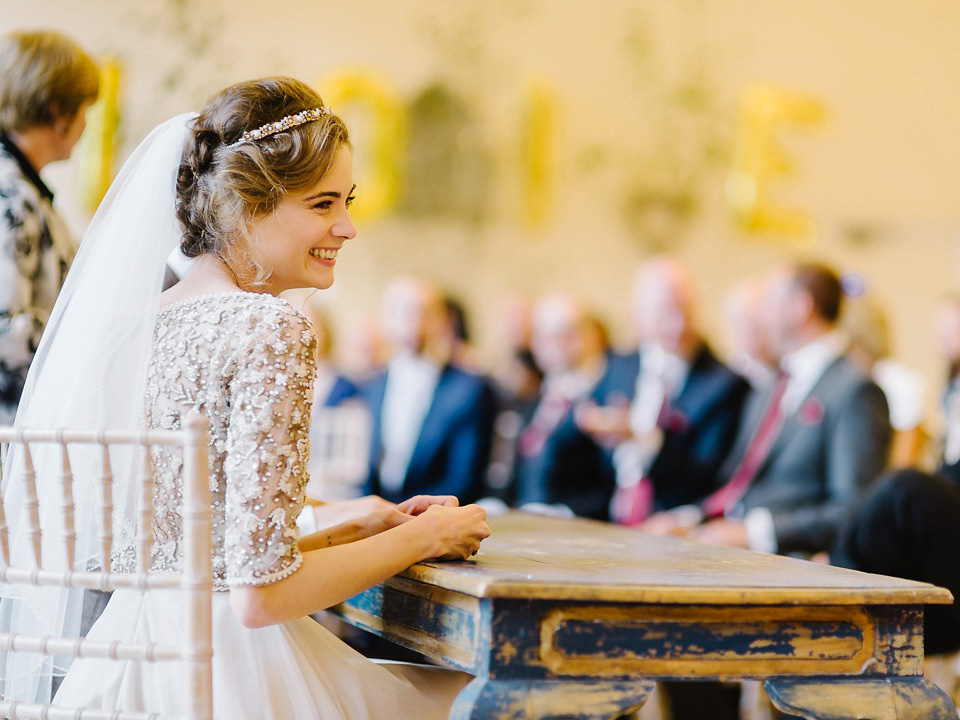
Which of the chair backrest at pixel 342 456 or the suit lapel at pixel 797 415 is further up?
the suit lapel at pixel 797 415

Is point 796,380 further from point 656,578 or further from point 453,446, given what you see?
point 656,578

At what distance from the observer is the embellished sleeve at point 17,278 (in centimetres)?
217

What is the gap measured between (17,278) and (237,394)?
95cm

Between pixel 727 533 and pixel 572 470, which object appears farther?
pixel 572 470

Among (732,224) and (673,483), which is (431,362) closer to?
(673,483)

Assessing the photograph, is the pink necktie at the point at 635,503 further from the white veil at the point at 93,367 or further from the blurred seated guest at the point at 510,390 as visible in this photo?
the white veil at the point at 93,367

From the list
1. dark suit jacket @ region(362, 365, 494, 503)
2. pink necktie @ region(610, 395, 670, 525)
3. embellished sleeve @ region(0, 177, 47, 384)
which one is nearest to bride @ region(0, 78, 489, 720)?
embellished sleeve @ region(0, 177, 47, 384)

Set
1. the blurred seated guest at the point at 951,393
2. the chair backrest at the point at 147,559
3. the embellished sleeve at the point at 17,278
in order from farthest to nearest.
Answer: the blurred seated guest at the point at 951,393
the embellished sleeve at the point at 17,278
the chair backrest at the point at 147,559

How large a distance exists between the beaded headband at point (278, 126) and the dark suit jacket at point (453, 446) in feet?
10.1

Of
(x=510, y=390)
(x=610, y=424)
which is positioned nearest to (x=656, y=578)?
(x=610, y=424)

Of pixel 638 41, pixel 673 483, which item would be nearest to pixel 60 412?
pixel 673 483

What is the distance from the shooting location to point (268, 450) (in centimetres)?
143

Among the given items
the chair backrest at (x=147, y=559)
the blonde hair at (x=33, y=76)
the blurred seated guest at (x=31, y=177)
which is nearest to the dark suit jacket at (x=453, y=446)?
the blurred seated guest at (x=31, y=177)

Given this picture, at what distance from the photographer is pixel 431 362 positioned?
16.3ft
